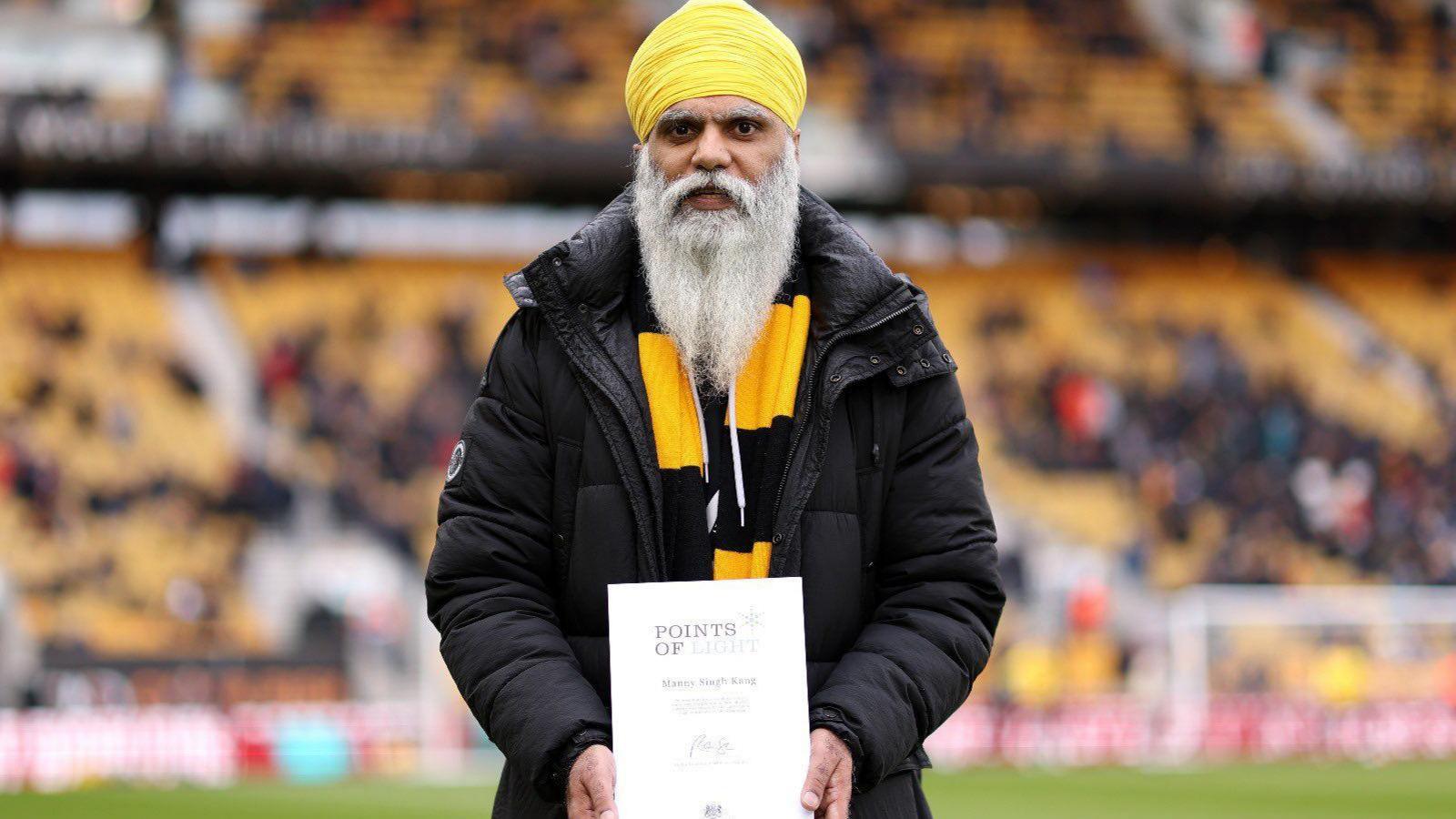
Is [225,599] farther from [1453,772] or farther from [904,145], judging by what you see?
[1453,772]

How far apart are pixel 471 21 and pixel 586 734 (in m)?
22.6

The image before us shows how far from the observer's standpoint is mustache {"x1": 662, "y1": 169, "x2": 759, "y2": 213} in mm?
3084

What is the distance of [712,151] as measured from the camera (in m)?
3.06

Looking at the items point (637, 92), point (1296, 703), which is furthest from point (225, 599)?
point (637, 92)

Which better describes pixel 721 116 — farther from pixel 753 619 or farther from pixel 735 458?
pixel 753 619

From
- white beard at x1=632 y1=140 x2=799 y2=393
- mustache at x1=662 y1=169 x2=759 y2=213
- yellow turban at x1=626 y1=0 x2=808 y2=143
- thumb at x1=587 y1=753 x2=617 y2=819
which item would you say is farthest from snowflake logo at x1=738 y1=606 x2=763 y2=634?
yellow turban at x1=626 y1=0 x2=808 y2=143

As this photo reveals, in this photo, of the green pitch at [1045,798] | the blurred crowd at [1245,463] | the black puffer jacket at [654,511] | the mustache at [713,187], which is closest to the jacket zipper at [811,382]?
the black puffer jacket at [654,511]

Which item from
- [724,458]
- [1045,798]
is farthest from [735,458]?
[1045,798]

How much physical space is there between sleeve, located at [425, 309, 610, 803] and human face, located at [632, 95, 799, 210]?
31cm

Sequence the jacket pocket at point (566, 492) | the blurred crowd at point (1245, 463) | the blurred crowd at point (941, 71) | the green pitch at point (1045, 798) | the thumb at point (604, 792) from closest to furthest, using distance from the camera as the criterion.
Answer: the thumb at point (604, 792)
the jacket pocket at point (566, 492)
the green pitch at point (1045, 798)
the blurred crowd at point (1245, 463)
the blurred crowd at point (941, 71)

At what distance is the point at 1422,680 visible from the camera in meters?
18.8

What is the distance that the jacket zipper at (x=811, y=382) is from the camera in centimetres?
294

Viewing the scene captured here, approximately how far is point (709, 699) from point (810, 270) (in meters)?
0.74

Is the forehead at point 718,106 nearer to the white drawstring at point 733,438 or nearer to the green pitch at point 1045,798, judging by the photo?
the white drawstring at point 733,438
